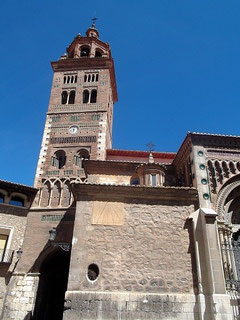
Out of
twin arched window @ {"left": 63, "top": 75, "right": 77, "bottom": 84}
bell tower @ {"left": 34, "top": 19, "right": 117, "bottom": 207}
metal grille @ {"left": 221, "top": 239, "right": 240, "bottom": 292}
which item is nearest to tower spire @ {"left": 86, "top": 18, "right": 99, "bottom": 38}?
bell tower @ {"left": 34, "top": 19, "right": 117, "bottom": 207}

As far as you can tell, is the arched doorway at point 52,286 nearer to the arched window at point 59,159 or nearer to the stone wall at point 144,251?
the arched window at point 59,159

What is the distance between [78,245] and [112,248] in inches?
46.1

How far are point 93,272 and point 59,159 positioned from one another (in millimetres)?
10196

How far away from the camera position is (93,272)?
378 inches

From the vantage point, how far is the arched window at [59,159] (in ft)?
59.6

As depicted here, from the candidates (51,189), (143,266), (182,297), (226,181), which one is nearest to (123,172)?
(51,189)

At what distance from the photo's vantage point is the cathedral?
30.3 feet

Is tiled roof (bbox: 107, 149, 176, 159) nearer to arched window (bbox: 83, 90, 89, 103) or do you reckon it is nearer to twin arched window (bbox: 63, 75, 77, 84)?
arched window (bbox: 83, 90, 89, 103)

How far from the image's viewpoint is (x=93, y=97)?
71.5 feet

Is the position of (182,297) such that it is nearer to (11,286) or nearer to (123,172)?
(123,172)

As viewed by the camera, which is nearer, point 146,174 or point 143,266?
point 143,266

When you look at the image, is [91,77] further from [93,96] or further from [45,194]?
[45,194]

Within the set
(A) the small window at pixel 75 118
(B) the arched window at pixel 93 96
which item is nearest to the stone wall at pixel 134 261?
(A) the small window at pixel 75 118

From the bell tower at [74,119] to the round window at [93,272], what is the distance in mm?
6921
